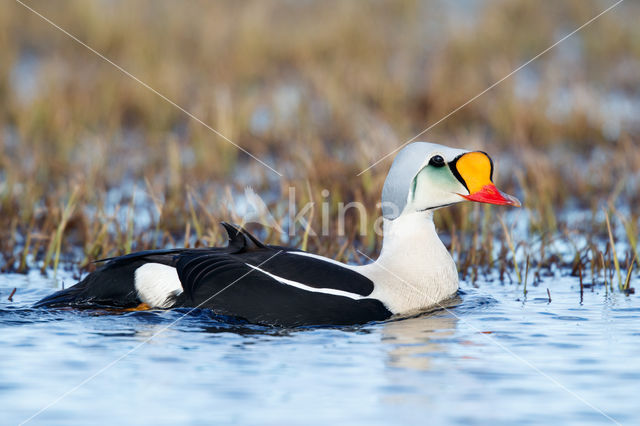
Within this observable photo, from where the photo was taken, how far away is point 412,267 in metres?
Result: 5.64

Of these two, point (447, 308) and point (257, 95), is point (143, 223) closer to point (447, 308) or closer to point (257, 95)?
point (447, 308)

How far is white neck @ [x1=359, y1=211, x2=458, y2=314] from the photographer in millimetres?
5531

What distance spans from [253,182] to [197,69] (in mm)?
4221

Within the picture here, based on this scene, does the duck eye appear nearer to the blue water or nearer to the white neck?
the white neck

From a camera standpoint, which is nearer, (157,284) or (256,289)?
(256,289)

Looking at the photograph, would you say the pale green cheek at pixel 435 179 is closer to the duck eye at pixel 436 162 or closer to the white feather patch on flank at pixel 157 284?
the duck eye at pixel 436 162

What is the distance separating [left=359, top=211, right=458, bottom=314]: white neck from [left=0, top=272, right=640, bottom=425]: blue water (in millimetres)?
107

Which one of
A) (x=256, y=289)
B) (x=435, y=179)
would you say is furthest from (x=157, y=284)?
(x=435, y=179)

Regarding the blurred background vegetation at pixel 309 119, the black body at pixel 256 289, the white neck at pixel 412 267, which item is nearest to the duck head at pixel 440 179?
the white neck at pixel 412 267

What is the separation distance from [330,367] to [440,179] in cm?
150

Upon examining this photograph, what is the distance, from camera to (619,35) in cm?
1438

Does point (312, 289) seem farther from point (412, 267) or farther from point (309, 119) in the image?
point (309, 119)

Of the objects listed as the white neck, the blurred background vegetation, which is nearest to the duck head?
the white neck

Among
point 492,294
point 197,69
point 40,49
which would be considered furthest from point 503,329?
point 40,49
